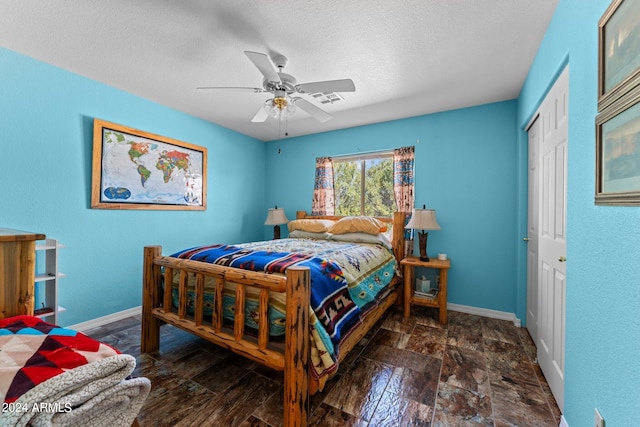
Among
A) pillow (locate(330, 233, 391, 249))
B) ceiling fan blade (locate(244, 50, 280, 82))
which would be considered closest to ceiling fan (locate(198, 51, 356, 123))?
ceiling fan blade (locate(244, 50, 280, 82))

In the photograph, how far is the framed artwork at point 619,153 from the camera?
85 centimetres

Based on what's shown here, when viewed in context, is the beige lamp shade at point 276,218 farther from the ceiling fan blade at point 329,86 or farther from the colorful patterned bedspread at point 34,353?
the colorful patterned bedspread at point 34,353

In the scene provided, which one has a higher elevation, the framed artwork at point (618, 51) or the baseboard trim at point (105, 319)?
the framed artwork at point (618, 51)

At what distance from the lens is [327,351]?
1.50 metres

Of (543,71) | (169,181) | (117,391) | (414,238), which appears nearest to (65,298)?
(169,181)

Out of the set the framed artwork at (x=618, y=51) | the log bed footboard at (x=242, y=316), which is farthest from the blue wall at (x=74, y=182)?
the framed artwork at (x=618, y=51)

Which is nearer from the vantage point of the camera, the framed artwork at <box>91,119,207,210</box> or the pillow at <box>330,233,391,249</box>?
the framed artwork at <box>91,119,207,210</box>

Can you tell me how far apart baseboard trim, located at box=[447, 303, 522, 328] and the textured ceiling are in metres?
2.44

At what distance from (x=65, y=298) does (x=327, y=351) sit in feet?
8.73

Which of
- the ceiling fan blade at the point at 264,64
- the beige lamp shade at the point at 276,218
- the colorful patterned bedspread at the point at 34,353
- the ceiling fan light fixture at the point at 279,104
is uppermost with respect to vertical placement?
the ceiling fan blade at the point at 264,64

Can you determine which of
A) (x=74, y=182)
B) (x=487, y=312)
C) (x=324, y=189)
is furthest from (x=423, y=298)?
(x=74, y=182)

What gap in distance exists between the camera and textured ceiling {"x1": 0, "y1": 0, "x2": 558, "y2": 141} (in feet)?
5.60

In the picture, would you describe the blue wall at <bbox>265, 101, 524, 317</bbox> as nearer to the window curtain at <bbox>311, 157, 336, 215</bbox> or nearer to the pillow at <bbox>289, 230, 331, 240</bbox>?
the window curtain at <bbox>311, 157, 336, 215</bbox>

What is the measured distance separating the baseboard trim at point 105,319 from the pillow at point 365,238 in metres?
2.57
